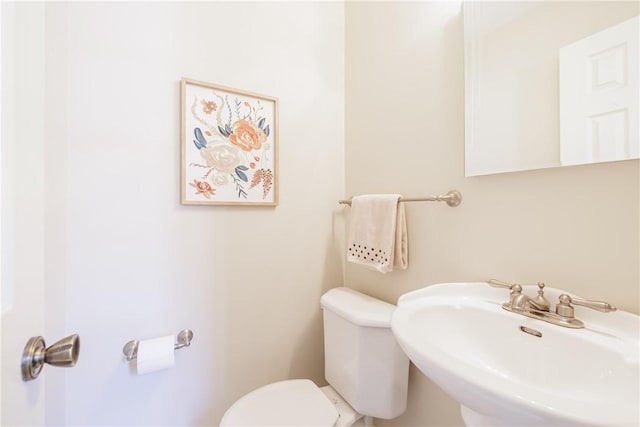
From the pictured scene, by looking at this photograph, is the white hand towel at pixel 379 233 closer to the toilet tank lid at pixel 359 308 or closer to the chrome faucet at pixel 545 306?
the toilet tank lid at pixel 359 308

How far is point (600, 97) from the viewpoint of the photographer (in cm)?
64

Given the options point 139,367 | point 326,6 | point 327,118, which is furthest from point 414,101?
point 139,367

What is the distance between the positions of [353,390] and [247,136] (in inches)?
43.8

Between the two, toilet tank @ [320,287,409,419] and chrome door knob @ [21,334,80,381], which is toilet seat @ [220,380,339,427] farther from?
chrome door knob @ [21,334,80,381]

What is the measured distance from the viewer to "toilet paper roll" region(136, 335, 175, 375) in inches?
35.1

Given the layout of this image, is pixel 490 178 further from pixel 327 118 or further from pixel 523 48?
pixel 327 118

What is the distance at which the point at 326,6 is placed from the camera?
1385 mm

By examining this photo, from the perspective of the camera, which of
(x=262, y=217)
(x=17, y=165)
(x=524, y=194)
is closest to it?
(x=17, y=165)

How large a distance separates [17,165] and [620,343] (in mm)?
1175

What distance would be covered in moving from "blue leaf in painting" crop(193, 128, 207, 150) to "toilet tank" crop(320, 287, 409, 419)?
33.2 inches

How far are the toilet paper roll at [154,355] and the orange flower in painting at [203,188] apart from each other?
0.55 meters

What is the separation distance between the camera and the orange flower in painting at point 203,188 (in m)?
1.04

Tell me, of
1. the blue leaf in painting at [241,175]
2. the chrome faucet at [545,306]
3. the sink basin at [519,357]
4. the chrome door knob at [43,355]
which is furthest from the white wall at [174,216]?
the chrome faucet at [545,306]

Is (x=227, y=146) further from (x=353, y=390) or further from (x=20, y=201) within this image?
(x=353, y=390)
